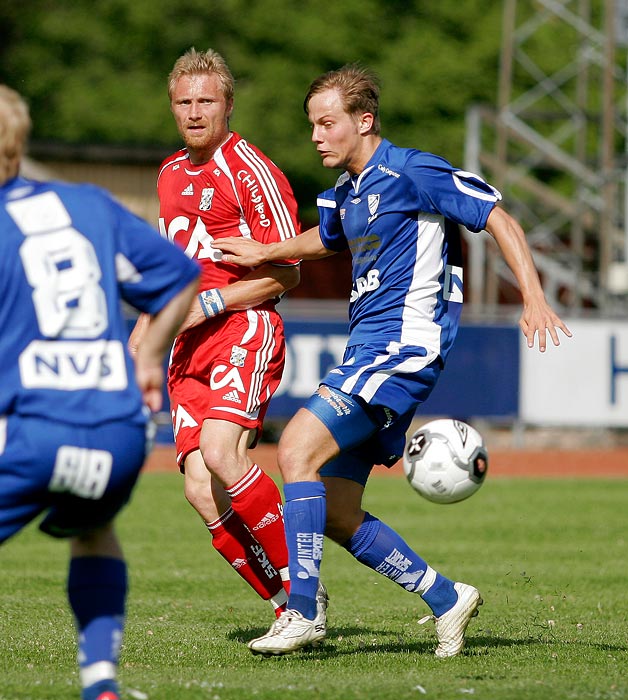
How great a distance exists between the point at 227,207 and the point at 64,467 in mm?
2841

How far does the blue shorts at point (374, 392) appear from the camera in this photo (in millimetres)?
5684

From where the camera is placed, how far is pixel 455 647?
584 centimetres

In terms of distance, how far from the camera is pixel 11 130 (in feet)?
12.5

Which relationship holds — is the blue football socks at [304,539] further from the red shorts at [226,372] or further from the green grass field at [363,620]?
the red shorts at [226,372]

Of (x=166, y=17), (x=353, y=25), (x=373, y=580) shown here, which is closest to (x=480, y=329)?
(x=373, y=580)

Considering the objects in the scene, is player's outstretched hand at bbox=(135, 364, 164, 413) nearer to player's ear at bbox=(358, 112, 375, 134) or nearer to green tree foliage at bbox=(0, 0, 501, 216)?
player's ear at bbox=(358, 112, 375, 134)

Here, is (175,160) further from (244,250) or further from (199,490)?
(199,490)

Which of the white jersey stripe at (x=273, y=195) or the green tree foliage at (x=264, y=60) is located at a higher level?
the green tree foliage at (x=264, y=60)

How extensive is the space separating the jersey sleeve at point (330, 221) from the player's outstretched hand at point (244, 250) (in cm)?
30

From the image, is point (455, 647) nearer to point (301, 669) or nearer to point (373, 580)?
point (301, 669)

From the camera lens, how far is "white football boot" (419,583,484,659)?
19.2 ft

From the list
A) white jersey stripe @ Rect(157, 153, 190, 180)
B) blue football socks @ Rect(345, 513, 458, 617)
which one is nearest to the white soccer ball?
blue football socks @ Rect(345, 513, 458, 617)

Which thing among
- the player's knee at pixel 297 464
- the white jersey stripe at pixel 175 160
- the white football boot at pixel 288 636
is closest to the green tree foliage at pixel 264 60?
the white jersey stripe at pixel 175 160

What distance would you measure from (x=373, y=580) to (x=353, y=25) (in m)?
30.7
